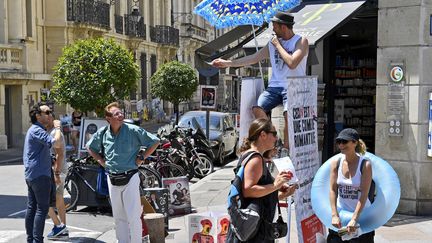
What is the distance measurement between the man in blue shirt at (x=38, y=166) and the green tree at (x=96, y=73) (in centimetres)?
861

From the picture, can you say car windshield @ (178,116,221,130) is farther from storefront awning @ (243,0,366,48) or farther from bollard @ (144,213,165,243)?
bollard @ (144,213,165,243)

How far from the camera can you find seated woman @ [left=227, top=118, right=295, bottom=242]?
15.1 feet

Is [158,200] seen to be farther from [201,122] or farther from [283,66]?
[201,122]

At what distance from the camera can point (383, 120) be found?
9.16 meters

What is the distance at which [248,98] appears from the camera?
6.23 meters

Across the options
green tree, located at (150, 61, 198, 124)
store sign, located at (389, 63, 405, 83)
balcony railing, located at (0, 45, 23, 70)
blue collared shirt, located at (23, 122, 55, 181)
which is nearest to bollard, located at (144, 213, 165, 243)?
blue collared shirt, located at (23, 122, 55, 181)

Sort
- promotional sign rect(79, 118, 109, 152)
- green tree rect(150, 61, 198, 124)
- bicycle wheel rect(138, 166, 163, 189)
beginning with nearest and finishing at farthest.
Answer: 1. bicycle wheel rect(138, 166, 163, 189)
2. promotional sign rect(79, 118, 109, 152)
3. green tree rect(150, 61, 198, 124)

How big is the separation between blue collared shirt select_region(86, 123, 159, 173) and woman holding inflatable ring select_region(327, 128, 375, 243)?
245cm

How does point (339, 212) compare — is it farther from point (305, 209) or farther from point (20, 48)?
point (20, 48)

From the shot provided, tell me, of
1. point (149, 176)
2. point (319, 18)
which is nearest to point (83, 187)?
point (149, 176)

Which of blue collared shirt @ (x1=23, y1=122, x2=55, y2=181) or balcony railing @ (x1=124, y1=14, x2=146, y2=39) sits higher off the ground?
balcony railing @ (x1=124, y1=14, x2=146, y2=39)

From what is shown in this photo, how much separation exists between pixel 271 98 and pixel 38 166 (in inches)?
119

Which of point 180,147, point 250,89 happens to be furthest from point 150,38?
point 250,89

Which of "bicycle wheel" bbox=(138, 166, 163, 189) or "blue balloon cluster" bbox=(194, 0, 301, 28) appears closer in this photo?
"blue balloon cluster" bbox=(194, 0, 301, 28)
